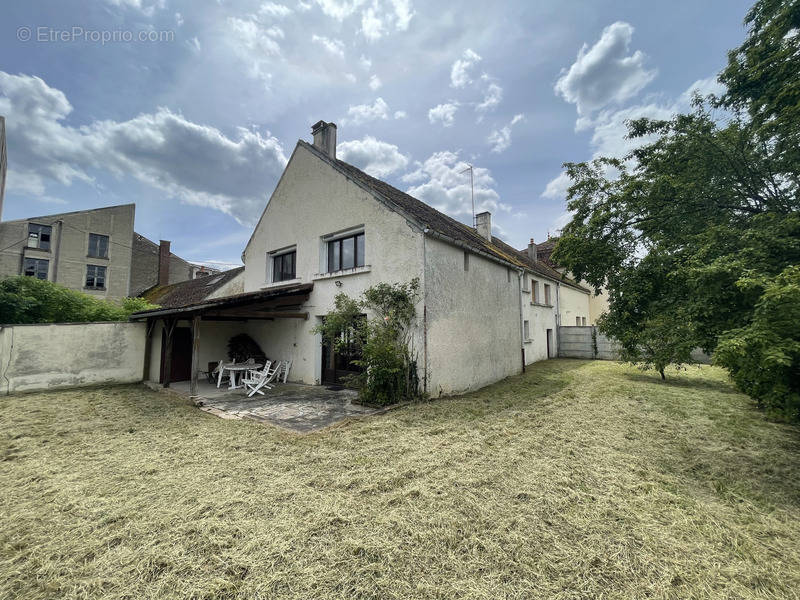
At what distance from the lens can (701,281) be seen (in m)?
4.23

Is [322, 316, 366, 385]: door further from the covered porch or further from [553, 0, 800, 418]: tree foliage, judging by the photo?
[553, 0, 800, 418]: tree foliage

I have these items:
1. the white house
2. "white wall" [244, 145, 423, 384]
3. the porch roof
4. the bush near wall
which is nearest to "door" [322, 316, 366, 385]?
the white house

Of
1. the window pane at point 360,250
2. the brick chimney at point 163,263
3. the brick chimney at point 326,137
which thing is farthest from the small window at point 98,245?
the window pane at point 360,250

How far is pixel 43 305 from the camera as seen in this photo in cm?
1212

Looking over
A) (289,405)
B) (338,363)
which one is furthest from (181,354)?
(289,405)

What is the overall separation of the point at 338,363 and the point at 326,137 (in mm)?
8304

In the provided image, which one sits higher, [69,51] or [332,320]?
[69,51]

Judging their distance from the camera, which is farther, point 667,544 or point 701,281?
point 701,281

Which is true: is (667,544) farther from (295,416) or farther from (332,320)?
(332,320)

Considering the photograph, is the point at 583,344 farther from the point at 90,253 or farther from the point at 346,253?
the point at 90,253

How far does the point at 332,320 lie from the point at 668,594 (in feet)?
23.4

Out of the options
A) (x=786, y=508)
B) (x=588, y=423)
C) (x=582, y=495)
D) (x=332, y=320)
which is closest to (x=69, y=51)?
(x=332, y=320)

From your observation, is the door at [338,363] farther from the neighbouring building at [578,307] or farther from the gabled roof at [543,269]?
the neighbouring building at [578,307]

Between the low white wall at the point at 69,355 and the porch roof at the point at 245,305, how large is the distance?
0.96 m
